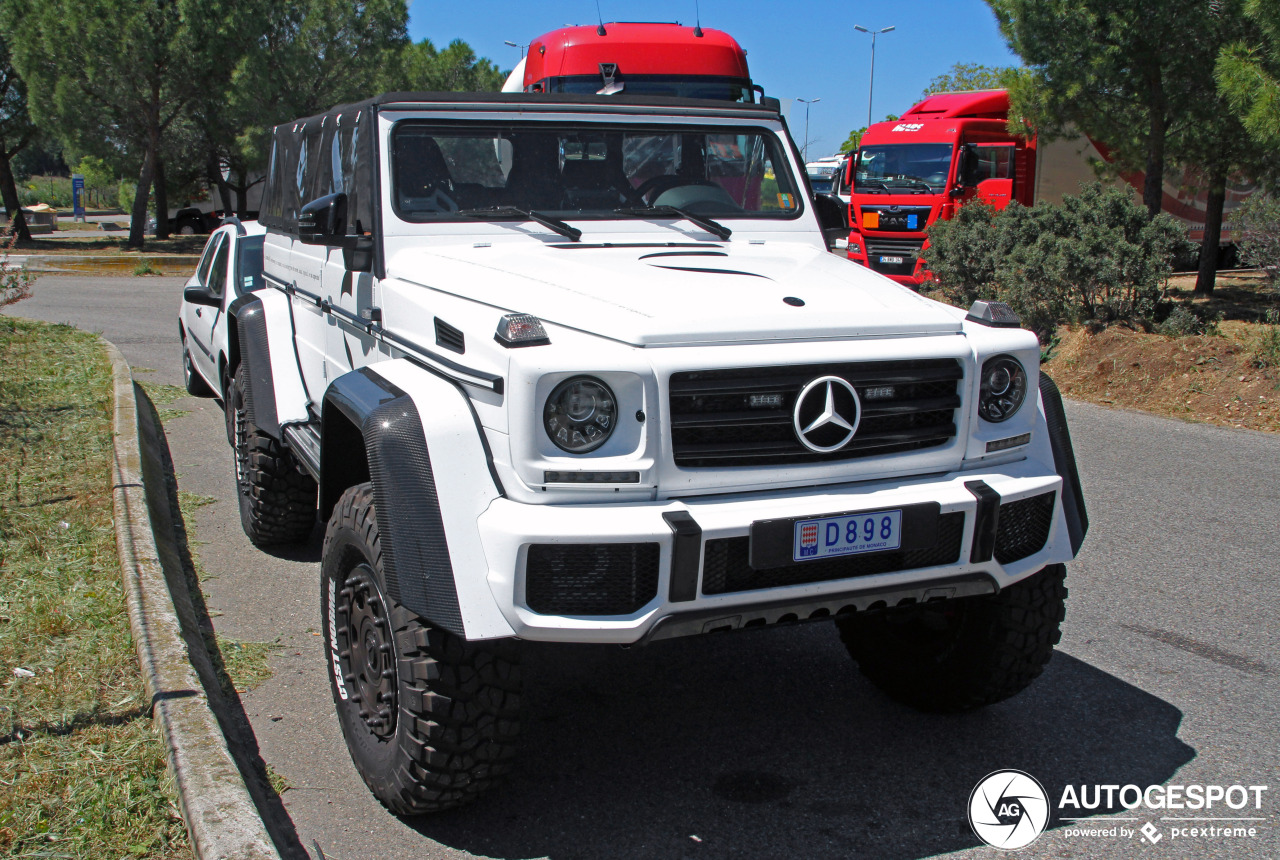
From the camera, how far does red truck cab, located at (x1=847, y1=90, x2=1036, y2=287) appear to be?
59.0 ft

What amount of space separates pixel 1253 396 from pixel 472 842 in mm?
8294

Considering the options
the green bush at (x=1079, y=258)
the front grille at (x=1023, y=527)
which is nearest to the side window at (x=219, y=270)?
the front grille at (x=1023, y=527)

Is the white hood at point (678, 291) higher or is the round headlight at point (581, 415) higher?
Result: the white hood at point (678, 291)

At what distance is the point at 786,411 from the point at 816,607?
55cm

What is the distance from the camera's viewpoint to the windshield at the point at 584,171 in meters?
4.18

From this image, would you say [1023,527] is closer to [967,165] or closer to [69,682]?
[69,682]

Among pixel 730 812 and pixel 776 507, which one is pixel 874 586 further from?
pixel 730 812

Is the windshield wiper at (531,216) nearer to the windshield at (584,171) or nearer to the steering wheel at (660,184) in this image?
the windshield at (584,171)

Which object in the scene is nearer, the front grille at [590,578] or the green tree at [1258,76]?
the front grille at [590,578]

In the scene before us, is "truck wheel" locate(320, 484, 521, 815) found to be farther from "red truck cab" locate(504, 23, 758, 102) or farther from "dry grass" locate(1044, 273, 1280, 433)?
"red truck cab" locate(504, 23, 758, 102)

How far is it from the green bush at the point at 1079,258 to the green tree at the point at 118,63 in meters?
25.2

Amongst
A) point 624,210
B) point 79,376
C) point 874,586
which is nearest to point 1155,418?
point 624,210

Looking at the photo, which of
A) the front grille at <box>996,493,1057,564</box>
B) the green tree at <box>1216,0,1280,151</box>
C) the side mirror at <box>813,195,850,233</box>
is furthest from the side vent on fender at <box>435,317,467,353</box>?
the green tree at <box>1216,0,1280,151</box>

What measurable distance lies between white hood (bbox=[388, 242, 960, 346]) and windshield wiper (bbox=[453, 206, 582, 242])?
0.08 m
